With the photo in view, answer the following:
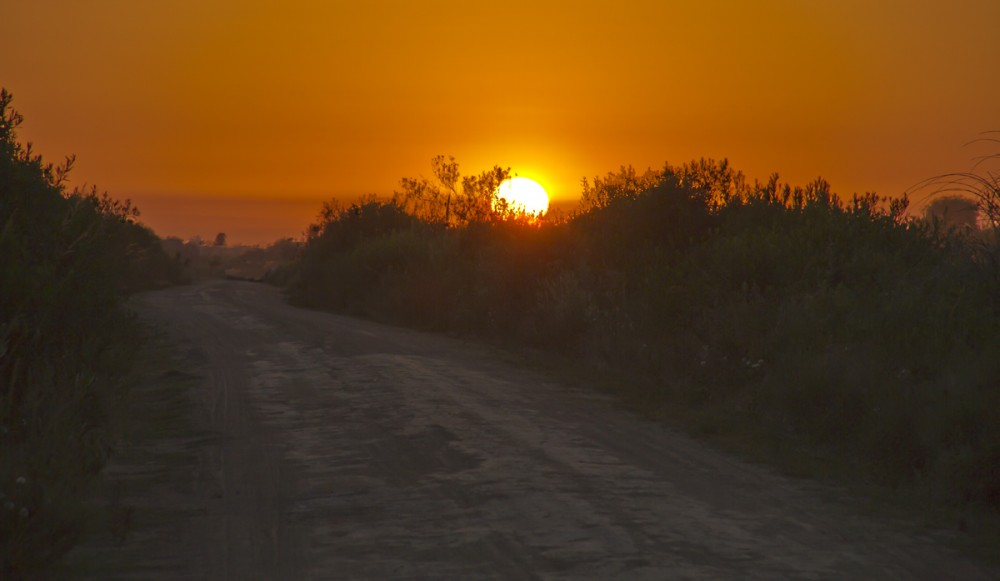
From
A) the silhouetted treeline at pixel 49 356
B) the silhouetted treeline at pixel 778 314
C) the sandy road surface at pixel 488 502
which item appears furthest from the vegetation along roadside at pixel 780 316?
the silhouetted treeline at pixel 49 356

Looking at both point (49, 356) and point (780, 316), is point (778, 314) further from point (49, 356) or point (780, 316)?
point (49, 356)

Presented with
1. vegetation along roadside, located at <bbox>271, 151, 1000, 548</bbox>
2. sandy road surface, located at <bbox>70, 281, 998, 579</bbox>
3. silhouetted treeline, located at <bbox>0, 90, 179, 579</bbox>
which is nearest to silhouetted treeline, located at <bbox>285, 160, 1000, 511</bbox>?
vegetation along roadside, located at <bbox>271, 151, 1000, 548</bbox>

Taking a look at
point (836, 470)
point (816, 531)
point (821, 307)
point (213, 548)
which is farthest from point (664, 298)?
point (213, 548)

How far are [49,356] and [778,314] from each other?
10067 millimetres

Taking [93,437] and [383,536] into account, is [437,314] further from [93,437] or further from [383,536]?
[383,536]

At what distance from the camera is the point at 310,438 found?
11.4 meters

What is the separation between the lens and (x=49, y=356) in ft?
32.2

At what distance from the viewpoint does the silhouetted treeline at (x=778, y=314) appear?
10.4 metres

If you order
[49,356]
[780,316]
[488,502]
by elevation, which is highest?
[780,316]

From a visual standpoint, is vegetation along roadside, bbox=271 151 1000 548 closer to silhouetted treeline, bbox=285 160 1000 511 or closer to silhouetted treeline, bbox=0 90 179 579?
silhouetted treeline, bbox=285 160 1000 511

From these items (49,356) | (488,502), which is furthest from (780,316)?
(49,356)

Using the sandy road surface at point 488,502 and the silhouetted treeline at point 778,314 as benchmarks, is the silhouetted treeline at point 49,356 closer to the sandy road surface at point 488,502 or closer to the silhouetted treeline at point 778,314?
the sandy road surface at point 488,502

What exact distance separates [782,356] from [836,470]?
3.99 m

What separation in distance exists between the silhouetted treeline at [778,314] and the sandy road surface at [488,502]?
1449 mm
